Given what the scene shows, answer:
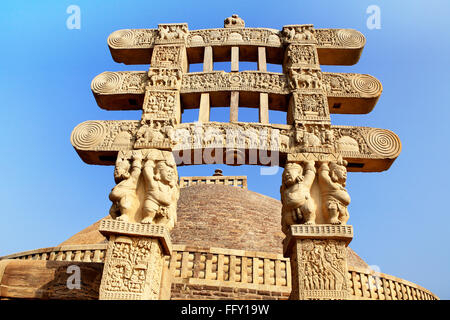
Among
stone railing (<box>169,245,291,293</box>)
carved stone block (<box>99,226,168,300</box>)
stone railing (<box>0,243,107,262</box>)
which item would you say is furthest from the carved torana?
stone railing (<box>0,243,107,262</box>)

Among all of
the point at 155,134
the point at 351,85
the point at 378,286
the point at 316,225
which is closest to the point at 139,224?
the point at 155,134

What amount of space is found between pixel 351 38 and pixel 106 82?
208 inches

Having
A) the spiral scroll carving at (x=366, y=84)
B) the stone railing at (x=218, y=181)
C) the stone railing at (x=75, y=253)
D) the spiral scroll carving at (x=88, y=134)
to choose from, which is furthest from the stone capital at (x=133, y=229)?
the stone railing at (x=218, y=181)

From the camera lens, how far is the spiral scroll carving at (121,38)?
7605mm

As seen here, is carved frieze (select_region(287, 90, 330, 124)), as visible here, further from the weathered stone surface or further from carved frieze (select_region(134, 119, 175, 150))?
the weathered stone surface

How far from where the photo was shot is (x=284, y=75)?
23.4ft

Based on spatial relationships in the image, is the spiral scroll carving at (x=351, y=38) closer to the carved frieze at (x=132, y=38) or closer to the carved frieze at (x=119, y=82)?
the carved frieze at (x=132, y=38)

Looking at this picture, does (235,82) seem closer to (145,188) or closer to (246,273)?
(145,188)

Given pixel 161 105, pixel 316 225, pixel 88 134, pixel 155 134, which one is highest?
pixel 161 105

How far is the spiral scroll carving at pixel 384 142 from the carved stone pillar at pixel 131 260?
3952 millimetres

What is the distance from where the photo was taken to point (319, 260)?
5109mm

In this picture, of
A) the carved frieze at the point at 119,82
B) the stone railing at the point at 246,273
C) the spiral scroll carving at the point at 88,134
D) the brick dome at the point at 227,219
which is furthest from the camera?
the brick dome at the point at 227,219
